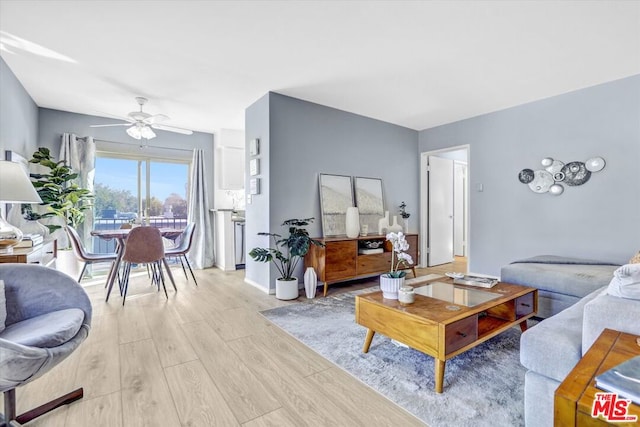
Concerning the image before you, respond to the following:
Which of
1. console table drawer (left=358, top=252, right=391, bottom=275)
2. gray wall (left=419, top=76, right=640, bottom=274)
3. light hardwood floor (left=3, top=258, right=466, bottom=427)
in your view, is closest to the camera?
light hardwood floor (left=3, top=258, right=466, bottom=427)

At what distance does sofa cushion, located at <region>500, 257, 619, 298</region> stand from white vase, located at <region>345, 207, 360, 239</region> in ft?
5.92

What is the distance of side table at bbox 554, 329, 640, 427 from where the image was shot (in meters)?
0.76

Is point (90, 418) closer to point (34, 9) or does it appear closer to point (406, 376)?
point (406, 376)

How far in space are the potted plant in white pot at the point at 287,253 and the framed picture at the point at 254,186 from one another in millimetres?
590

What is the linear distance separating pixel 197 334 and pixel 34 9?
8.97 ft

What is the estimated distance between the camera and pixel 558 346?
1292 millimetres

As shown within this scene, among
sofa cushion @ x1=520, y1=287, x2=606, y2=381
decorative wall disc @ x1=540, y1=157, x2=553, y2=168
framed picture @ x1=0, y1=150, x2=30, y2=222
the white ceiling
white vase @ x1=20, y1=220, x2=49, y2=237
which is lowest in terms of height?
sofa cushion @ x1=520, y1=287, x2=606, y2=381

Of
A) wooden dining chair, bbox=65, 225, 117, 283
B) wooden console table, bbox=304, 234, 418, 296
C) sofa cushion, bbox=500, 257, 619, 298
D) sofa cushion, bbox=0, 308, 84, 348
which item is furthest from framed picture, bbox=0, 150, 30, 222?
sofa cushion, bbox=500, 257, 619, 298

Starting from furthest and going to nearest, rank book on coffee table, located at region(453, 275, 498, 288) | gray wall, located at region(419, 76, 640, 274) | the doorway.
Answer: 1. the doorway
2. gray wall, located at region(419, 76, 640, 274)
3. book on coffee table, located at region(453, 275, 498, 288)

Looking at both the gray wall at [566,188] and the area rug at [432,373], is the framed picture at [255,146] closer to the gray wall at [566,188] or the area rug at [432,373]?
the area rug at [432,373]

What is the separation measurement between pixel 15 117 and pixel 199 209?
103 inches

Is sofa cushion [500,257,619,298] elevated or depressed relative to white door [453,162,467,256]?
depressed

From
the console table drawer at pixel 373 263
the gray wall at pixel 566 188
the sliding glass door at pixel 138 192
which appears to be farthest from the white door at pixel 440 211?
the sliding glass door at pixel 138 192

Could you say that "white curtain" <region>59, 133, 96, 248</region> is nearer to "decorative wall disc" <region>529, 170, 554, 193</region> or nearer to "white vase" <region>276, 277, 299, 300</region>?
"white vase" <region>276, 277, 299, 300</region>
